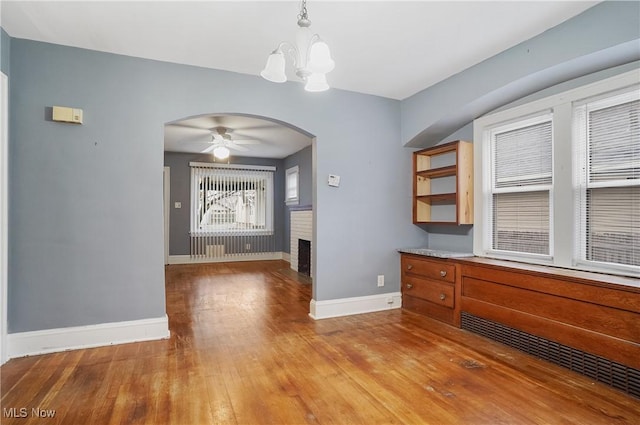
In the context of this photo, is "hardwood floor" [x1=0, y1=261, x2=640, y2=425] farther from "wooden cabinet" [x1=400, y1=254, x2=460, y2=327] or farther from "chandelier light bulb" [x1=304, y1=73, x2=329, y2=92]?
"chandelier light bulb" [x1=304, y1=73, x2=329, y2=92]

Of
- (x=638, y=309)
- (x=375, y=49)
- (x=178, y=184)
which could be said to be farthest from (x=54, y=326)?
(x=178, y=184)

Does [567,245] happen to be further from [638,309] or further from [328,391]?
[328,391]

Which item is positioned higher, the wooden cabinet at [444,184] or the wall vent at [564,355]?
the wooden cabinet at [444,184]

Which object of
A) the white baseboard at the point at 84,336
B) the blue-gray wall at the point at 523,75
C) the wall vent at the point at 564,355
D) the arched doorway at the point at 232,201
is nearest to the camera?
the wall vent at the point at 564,355

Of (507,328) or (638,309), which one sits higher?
(638,309)

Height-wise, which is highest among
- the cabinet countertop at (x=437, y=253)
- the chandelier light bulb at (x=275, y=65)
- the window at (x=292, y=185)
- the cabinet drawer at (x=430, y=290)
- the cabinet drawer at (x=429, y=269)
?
the chandelier light bulb at (x=275, y=65)

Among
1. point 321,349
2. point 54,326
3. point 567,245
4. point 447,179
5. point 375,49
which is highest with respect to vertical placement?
point 375,49

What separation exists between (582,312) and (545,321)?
0.94 ft

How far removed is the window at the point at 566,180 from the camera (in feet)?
8.08

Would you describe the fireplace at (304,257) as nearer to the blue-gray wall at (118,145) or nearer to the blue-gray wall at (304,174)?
the blue-gray wall at (304,174)

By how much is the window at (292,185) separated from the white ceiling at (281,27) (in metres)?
4.20

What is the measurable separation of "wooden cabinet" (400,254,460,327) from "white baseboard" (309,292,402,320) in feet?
0.52

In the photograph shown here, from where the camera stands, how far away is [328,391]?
2145 millimetres

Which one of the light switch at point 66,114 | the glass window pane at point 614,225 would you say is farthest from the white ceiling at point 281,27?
the glass window pane at point 614,225
